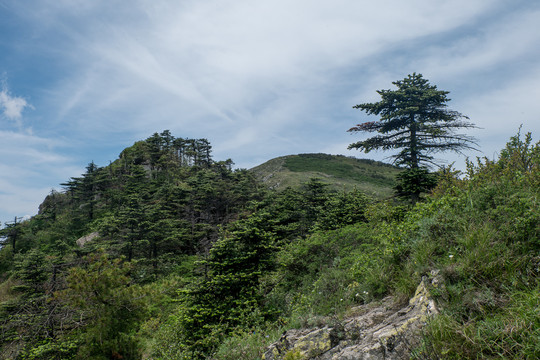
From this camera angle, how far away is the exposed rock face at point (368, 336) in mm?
2957

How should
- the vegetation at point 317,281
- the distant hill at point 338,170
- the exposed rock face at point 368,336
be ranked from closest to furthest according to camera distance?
the vegetation at point 317,281 → the exposed rock face at point 368,336 → the distant hill at point 338,170

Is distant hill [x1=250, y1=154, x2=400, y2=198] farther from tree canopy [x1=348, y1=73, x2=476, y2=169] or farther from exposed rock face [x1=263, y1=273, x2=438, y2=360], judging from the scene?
exposed rock face [x1=263, y1=273, x2=438, y2=360]

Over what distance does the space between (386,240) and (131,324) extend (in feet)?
24.7

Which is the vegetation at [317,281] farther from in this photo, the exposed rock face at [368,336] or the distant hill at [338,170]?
the distant hill at [338,170]

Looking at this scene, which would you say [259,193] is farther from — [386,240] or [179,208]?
[386,240]

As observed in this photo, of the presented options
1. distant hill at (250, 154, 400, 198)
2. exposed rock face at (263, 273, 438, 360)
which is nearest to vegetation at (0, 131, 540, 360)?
exposed rock face at (263, 273, 438, 360)

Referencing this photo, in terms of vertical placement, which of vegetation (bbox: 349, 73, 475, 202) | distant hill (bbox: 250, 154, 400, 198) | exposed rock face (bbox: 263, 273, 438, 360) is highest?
distant hill (bbox: 250, 154, 400, 198)

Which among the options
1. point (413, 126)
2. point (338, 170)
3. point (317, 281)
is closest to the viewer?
point (317, 281)

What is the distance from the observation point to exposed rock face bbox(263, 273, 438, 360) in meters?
2.96

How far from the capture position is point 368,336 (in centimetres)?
337

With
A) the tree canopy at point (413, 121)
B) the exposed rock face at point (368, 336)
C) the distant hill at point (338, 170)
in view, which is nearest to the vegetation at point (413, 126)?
the tree canopy at point (413, 121)

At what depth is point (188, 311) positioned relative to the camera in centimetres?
849

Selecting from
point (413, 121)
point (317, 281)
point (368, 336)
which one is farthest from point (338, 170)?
point (368, 336)

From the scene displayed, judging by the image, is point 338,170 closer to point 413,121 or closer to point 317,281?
point 413,121
